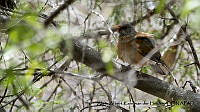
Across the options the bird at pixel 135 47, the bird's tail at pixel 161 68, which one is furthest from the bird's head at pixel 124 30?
the bird's tail at pixel 161 68

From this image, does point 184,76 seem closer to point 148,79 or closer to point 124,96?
point 124,96

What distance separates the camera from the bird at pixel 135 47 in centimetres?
321

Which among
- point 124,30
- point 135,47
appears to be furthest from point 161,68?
point 124,30

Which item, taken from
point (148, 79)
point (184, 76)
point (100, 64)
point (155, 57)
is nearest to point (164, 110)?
point (148, 79)

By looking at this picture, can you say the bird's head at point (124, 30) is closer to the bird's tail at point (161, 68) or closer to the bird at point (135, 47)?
the bird at point (135, 47)

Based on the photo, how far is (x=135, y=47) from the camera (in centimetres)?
331

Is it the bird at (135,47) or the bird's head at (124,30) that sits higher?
the bird's head at (124,30)

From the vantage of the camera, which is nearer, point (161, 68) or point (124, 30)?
point (161, 68)

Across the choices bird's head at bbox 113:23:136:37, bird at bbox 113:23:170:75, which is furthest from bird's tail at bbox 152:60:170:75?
bird's head at bbox 113:23:136:37

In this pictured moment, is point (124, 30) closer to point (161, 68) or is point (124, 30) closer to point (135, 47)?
point (135, 47)

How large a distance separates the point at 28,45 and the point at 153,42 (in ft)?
7.14

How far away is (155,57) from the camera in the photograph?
3.17 metres

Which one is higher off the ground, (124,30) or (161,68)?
(124,30)

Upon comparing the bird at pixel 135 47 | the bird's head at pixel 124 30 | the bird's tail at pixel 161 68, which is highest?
the bird's head at pixel 124 30
